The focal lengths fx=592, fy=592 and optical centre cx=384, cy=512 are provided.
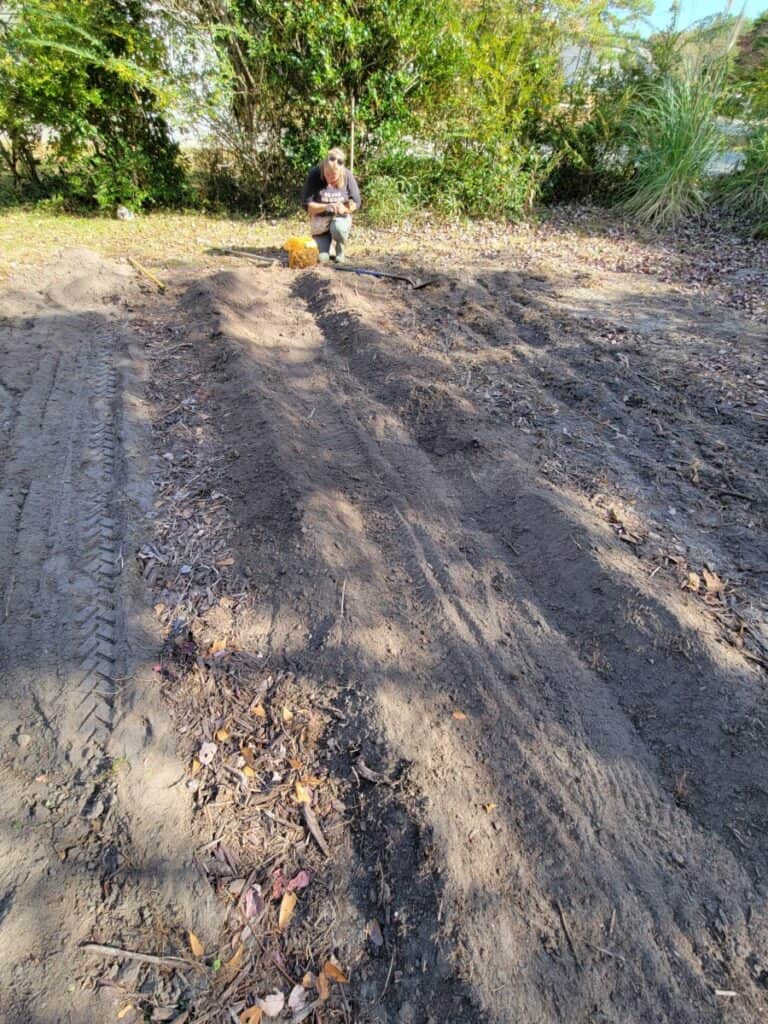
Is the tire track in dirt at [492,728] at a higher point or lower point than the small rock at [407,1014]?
higher

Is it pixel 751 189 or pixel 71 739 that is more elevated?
pixel 751 189

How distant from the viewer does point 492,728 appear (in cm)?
234

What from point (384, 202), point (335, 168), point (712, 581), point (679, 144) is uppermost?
point (679, 144)

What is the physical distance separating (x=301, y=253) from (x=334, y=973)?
6.66 meters

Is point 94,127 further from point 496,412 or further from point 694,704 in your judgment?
point 694,704

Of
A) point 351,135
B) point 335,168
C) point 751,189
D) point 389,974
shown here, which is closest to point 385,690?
point 389,974

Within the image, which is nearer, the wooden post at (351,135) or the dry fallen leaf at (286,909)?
the dry fallen leaf at (286,909)

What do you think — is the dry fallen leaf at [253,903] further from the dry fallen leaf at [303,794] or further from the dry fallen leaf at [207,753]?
the dry fallen leaf at [207,753]

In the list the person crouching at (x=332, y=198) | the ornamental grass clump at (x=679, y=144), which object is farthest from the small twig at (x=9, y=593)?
the ornamental grass clump at (x=679, y=144)

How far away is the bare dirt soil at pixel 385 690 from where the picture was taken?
177 cm

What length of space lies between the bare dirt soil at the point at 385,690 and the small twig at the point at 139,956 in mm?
17

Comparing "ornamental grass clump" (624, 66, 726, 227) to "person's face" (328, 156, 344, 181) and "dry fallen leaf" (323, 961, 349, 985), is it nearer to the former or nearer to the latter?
"person's face" (328, 156, 344, 181)

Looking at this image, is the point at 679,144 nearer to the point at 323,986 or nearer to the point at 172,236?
the point at 172,236

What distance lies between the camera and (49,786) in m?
2.09
